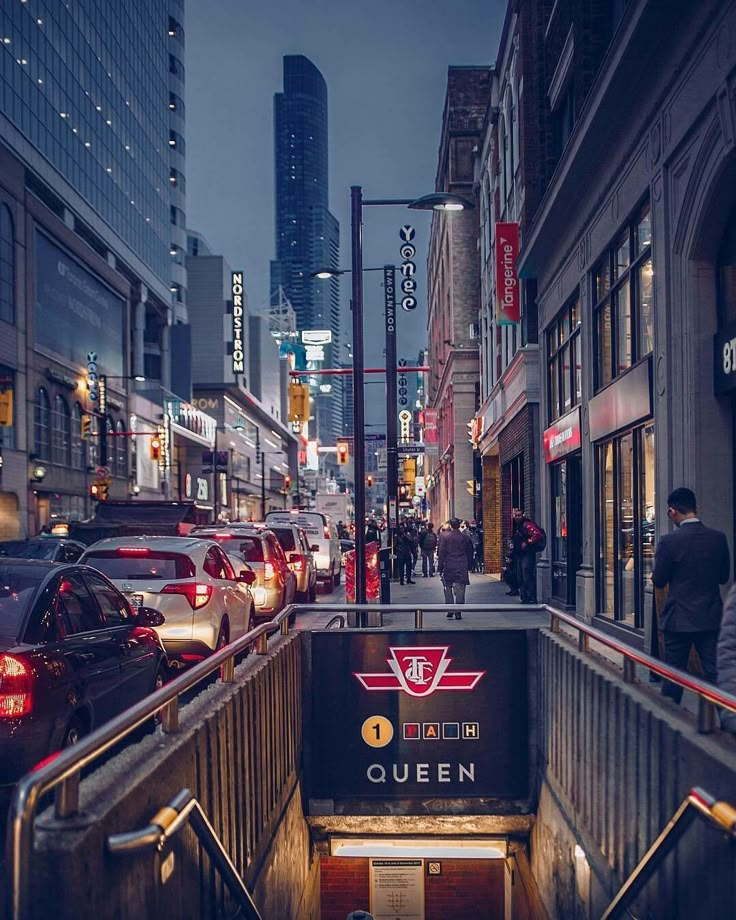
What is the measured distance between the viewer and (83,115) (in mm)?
60250

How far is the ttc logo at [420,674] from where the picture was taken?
10227 mm

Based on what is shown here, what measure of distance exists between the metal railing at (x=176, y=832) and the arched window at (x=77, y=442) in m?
51.1

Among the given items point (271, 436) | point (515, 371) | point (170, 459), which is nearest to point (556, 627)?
point (515, 371)

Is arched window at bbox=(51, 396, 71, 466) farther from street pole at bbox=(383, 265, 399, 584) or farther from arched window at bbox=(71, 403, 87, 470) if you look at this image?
street pole at bbox=(383, 265, 399, 584)

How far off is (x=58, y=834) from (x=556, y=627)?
655 centimetres

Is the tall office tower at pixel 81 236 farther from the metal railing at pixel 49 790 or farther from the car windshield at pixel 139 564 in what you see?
the metal railing at pixel 49 790

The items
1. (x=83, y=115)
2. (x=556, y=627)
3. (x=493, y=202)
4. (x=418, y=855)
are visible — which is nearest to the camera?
(x=556, y=627)

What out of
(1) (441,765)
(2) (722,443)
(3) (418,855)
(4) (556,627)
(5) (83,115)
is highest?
(5) (83,115)

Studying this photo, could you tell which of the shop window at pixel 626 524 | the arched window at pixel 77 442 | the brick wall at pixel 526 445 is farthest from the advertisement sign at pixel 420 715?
the arched window at pixel 77 442

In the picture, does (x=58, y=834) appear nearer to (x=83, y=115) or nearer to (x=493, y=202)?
(x=493, y=202)

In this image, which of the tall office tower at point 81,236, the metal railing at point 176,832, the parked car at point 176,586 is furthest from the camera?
the tall office tower at point 81,236

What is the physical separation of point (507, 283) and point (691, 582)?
17.4m

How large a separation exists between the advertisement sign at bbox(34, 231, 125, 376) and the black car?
147ft

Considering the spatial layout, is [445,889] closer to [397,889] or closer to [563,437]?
[397,889]
